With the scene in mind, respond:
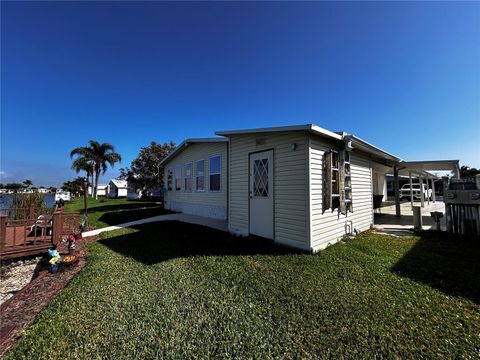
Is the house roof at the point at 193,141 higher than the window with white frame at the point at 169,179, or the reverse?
the house roof at the point at 193,141

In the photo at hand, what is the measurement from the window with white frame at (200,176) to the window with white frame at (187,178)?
2.38 feet

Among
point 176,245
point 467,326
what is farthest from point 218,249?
point 467,326

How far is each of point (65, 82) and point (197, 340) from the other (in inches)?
586

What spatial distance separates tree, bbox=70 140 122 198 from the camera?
2225cm

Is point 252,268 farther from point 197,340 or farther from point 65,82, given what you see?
point 65,82

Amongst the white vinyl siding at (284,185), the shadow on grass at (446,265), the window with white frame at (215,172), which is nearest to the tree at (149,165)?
the window with white frame at (215,172)

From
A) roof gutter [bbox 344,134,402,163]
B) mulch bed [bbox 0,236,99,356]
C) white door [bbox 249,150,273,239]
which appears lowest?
mulch bed [bbox 0,236,99,356]

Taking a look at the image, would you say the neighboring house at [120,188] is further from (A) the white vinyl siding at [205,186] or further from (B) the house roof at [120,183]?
(A) the white vinyl siding at [205,186]

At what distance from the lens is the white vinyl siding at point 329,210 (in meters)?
4.91

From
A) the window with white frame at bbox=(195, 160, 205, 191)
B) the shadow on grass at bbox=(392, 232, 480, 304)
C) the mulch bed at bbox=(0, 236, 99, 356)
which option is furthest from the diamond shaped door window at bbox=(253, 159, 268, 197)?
the window with white frame at bbox=(195, 160, 205, 191)

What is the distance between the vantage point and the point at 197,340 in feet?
7.11

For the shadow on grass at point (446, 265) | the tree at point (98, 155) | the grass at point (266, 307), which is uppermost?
the tree at point (98, 155)

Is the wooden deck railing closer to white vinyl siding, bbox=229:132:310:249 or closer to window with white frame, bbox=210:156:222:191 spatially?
white vinyl siding, bbox=229:132:310:249

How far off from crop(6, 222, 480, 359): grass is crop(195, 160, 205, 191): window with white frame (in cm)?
581
